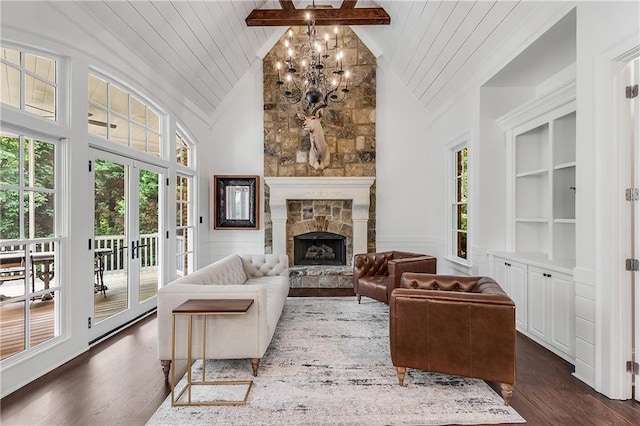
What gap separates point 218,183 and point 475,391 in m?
5.15

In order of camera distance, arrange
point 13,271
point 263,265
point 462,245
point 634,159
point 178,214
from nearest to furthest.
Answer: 1. point 634,159
2. point 13,271
3. point 263,265
4. point 462,245
5. point 178,214

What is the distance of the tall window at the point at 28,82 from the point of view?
2.46m

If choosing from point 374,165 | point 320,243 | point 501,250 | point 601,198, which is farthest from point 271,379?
point 374,165

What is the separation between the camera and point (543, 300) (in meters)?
3.21

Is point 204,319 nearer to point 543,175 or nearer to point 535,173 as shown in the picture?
point 535,173

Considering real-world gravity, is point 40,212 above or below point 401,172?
below

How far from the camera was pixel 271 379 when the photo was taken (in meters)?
2.63

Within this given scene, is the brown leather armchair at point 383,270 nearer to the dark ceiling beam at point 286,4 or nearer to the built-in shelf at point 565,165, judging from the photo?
the built-in shelf at point 565,165

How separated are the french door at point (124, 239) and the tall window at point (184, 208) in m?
0.65

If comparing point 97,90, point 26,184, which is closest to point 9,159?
point 26,184

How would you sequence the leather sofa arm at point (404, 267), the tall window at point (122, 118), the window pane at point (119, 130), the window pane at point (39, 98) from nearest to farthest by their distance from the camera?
the window pane at point (39, 98) → the tall window at point (122, 118) → the window pane at point (119, 130) → the leather sofa arm at point (404, 267)

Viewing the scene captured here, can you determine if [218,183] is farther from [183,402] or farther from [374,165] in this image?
[183,402]

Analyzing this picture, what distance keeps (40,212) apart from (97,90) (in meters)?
1.46

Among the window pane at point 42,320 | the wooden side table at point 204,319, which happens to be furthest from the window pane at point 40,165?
the wooden side table at point 204,319
